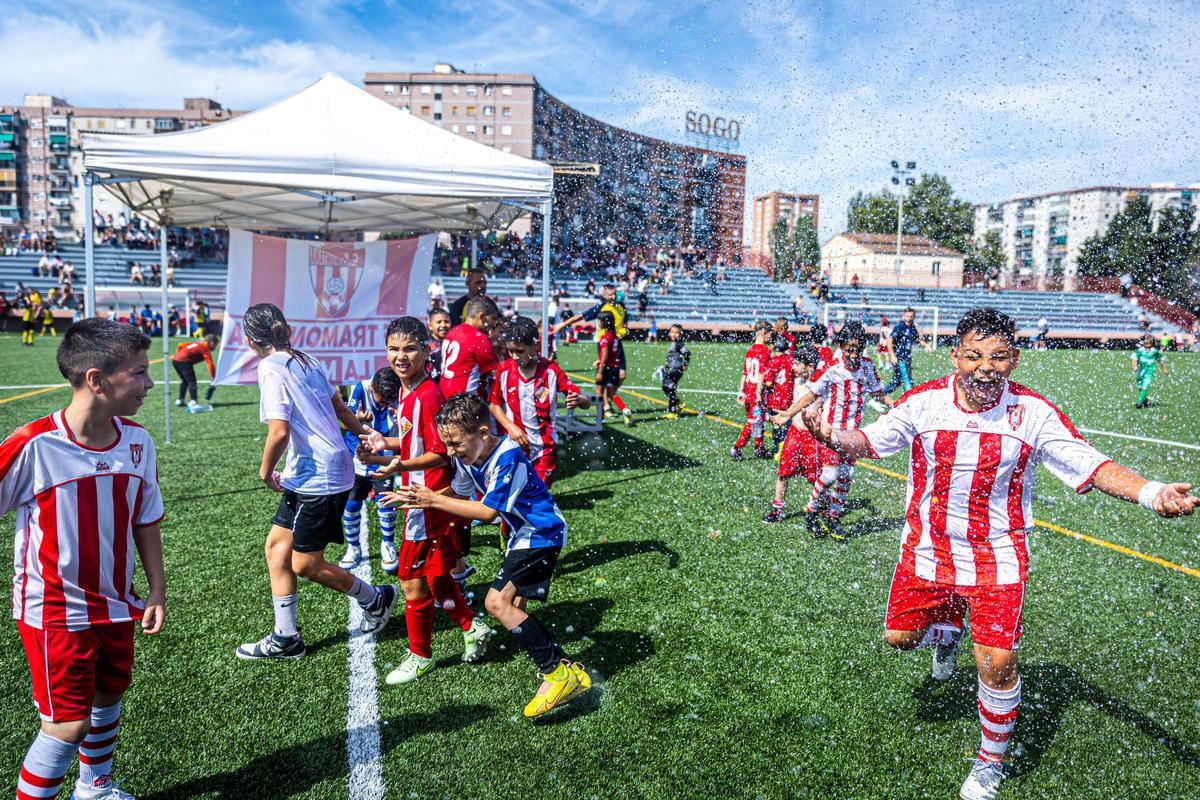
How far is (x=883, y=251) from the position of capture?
110 feet

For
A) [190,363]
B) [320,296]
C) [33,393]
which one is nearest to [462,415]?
[320,296]

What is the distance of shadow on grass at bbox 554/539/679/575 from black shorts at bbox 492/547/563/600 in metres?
1.80

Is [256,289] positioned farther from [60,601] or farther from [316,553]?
[60,601]

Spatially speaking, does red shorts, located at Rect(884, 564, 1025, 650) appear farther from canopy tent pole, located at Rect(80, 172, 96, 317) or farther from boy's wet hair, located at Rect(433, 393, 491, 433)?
canopy tent pole, located at Rect(80, 172, 96, 317)

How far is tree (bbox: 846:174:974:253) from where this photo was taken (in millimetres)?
10164

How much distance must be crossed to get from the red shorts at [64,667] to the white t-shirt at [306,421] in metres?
1.53

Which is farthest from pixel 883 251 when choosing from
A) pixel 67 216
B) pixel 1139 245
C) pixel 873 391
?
pixel 67 216

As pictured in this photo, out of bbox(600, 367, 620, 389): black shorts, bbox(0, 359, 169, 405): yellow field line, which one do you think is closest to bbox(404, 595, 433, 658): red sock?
bbox(600, 367, 620, 389): black shorts

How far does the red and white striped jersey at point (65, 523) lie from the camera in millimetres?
2363

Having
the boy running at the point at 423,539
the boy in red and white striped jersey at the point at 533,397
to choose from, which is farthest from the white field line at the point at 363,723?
the boy in red and white striped jersey at the point at 533,397

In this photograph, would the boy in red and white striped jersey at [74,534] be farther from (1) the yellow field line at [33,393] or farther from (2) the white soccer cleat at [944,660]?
(1) the yellow field line at [33,393]

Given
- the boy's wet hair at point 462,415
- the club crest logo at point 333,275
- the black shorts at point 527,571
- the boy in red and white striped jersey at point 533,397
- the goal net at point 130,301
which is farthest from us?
the goal net at point 130,301

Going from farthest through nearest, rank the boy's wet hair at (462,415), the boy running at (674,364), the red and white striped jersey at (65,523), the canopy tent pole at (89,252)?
the boy running at (674,364) < the canopy tent pole at (89,252) < the boy's wet hair at (462,415) < the red and white striped jersey at (65,523)

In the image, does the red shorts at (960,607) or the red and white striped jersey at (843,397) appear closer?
the red shorts at (960,607)
